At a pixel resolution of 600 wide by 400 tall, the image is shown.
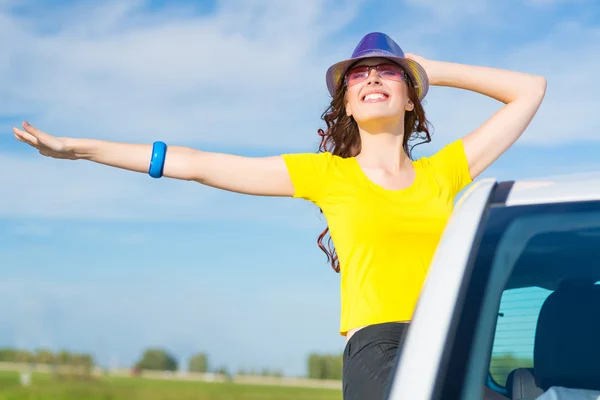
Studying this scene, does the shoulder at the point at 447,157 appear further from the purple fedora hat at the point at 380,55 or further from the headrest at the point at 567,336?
the headrest at the point at 567,336

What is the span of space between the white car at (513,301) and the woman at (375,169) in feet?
1.56

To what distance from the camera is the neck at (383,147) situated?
2.96 meters

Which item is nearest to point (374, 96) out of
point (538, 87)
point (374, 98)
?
point (374, 98)

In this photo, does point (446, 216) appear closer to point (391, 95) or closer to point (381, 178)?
point (381, 178)

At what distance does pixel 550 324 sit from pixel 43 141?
1.75 meters

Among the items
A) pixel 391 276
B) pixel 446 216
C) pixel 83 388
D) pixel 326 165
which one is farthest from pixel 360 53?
pixel 83 388

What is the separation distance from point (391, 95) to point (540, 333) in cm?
129

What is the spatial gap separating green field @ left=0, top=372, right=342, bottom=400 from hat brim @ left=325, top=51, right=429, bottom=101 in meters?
73.0

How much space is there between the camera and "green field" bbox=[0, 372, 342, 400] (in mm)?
76562

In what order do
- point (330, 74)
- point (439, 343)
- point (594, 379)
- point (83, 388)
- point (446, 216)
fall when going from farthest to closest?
1. point (83, 388)
2. point (330, 74)
3. point (446, 216)
4. point (594, 379)
5. point (439, 343)

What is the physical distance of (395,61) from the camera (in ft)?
10.2

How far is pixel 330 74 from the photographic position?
128 inches

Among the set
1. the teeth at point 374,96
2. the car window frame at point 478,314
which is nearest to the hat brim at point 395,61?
the teeth at point 374,96

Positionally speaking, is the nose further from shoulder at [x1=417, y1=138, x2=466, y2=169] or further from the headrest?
the headrest
